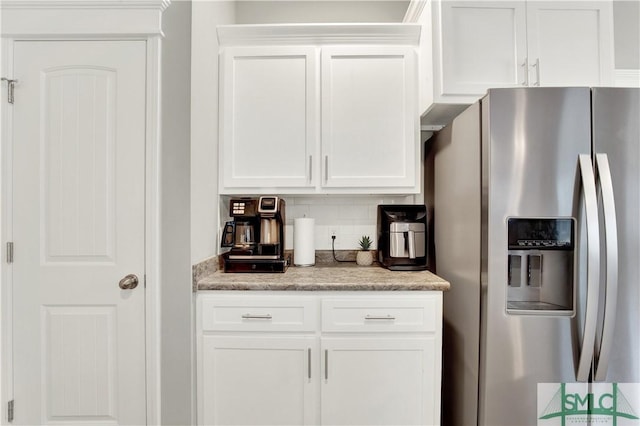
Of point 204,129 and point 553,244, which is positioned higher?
point 204,129

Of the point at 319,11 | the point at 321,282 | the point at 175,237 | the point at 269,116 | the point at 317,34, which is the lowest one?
the point at 321,282

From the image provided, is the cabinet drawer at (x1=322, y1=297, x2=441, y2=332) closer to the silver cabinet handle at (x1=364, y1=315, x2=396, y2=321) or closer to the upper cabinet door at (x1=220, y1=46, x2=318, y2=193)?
the silver cabinet handle at (x1=364, y1=315, x2=396, y2=321)

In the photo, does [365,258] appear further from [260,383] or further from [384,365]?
[260,383]

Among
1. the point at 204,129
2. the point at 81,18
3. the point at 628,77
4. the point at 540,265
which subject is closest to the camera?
the point at 540,265

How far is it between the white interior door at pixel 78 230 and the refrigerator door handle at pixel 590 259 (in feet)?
6.05

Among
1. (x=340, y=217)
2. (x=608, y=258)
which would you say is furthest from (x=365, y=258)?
(x=608, y=258)

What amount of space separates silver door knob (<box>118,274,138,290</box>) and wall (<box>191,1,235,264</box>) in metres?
0.26

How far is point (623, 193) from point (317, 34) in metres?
1.65

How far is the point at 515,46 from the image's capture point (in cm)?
169

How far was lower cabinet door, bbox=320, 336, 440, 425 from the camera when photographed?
4.91ft

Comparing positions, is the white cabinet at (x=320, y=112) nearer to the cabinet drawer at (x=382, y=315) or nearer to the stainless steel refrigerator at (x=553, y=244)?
the stainless steel refrigerator at (x=553, y=244)

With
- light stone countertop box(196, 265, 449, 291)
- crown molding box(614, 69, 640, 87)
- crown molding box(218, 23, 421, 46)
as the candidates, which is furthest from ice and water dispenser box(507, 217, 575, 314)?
crown molding box(614, 69, 640, 87)

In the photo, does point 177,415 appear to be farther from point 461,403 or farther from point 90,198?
point 461,403

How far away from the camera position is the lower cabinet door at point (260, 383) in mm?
1506
